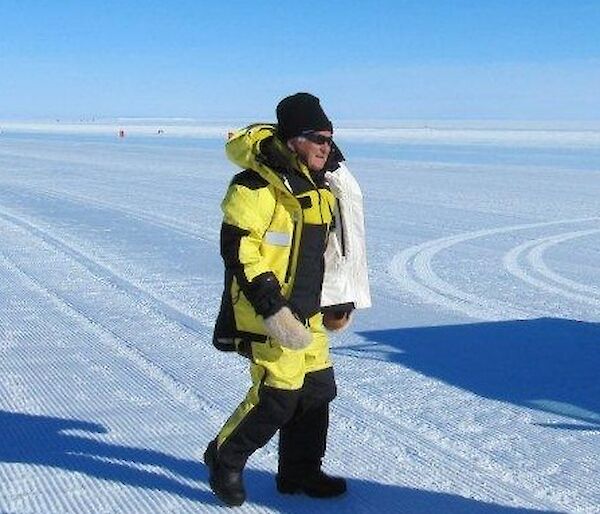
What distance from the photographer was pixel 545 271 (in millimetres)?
8203

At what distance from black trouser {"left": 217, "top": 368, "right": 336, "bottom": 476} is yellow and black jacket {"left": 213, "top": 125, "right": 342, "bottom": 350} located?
233mm

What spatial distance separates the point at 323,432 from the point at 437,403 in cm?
126

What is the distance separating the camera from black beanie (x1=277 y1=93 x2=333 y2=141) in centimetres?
282

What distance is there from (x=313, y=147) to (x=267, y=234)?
1.05 feet

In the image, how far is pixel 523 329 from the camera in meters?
5.86

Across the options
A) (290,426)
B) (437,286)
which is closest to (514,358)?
(437,286)

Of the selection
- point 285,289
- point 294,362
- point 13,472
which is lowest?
point 13,472

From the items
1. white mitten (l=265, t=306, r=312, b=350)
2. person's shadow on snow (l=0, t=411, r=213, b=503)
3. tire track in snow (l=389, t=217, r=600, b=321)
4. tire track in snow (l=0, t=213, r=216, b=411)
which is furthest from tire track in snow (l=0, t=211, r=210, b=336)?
white mitten (l=265, t=306, r=312, b=350)

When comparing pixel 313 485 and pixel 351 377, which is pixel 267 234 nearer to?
pixel 313 485

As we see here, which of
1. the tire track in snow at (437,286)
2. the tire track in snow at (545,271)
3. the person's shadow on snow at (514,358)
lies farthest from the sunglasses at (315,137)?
the tire track in snow at (545,271)

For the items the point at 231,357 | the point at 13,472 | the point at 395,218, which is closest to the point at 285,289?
the point at 13,472

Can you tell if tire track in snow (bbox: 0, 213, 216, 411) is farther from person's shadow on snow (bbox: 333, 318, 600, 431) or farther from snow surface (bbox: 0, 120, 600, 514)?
person's shadow on snow (bbox: 333, 318, 600, 431)

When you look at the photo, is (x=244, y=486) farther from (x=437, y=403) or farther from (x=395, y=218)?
(x=395, y=218)

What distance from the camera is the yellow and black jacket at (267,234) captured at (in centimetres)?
274
